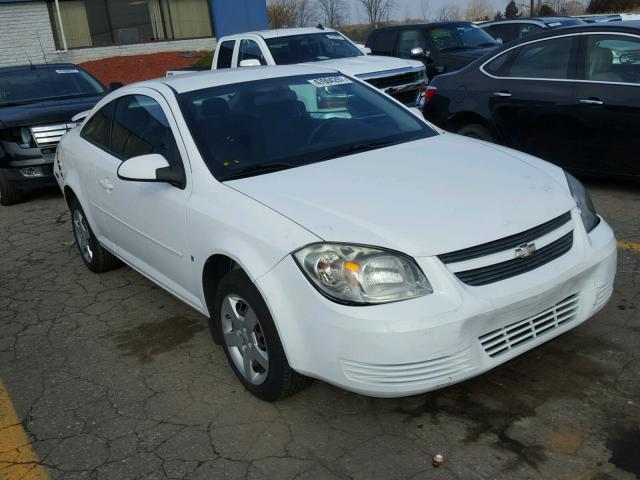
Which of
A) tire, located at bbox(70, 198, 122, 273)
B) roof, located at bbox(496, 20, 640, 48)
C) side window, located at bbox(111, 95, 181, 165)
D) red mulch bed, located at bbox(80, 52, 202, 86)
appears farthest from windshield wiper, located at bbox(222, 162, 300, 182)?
red mulch bed, located at bbox(80, 52, 202, 86)

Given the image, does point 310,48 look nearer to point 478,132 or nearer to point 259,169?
point 478,132

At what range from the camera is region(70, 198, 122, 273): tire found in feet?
17.9

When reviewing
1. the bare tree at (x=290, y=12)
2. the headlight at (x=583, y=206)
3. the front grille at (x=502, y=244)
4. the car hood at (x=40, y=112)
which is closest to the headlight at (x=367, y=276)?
the front grille at (x=502, y=244)

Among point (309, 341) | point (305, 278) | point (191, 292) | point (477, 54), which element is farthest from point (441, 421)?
point (477, 54)

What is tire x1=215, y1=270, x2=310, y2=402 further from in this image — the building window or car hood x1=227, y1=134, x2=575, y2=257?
the building window

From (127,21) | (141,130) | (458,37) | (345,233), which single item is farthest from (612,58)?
(127,21)

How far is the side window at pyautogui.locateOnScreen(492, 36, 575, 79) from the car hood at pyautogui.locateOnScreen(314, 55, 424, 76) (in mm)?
2252

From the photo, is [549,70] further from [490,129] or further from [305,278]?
[305,278]

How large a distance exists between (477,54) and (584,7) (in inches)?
1485

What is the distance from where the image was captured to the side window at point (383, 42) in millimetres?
12352

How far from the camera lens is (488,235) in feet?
9.69

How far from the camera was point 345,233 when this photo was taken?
2.95 metres

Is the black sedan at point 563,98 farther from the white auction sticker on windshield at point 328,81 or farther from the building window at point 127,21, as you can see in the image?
the building window at point 127,21

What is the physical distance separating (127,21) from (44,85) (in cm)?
1584
